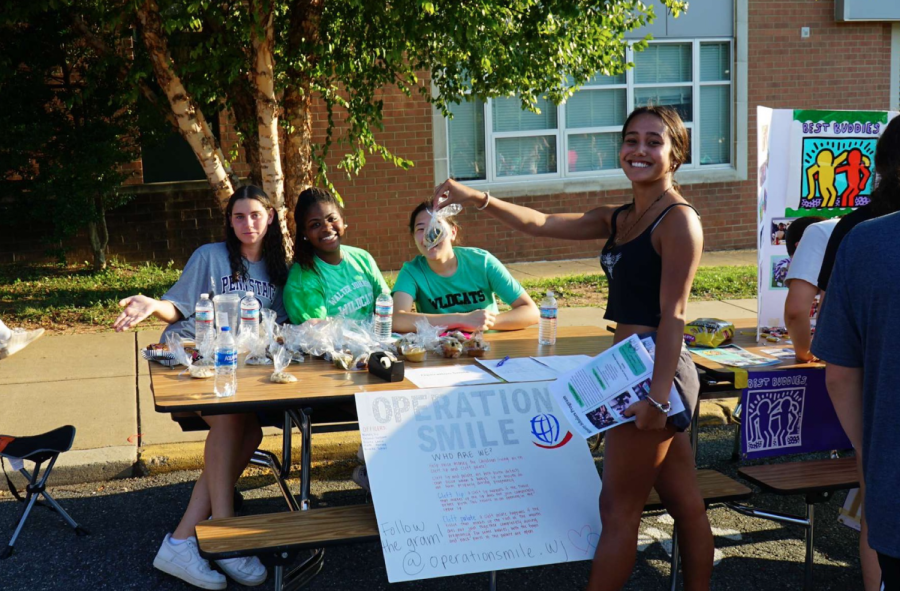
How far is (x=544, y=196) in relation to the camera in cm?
1228

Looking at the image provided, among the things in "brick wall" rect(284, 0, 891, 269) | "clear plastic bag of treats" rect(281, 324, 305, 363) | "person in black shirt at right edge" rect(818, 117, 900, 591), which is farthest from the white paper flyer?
"brick wall" rect(284, 0, 891, 269)

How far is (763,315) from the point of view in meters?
4.71

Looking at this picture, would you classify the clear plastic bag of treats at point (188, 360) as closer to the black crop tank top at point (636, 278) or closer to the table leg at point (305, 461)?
the table leg at point (305, 461)

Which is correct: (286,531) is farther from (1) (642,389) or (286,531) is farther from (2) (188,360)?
(1) (642,389)

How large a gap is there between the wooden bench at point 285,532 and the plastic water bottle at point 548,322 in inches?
48.3

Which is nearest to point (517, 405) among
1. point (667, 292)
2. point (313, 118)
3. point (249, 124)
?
point (667, 292)

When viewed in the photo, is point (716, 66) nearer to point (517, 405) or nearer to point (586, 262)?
point (586, 262)

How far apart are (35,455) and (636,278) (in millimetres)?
2920

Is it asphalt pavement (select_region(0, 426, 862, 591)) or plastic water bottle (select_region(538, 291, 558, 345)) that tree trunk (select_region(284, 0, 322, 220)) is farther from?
plastic water bottle (select_region(538, 291, 558, 345))

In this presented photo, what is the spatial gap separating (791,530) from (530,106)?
5.95 metres

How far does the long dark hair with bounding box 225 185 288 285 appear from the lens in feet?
14.1

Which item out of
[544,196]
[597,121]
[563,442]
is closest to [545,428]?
[563,442]

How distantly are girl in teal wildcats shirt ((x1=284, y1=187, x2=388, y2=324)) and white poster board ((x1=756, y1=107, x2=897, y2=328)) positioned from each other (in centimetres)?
226

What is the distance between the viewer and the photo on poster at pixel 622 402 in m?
2.78
